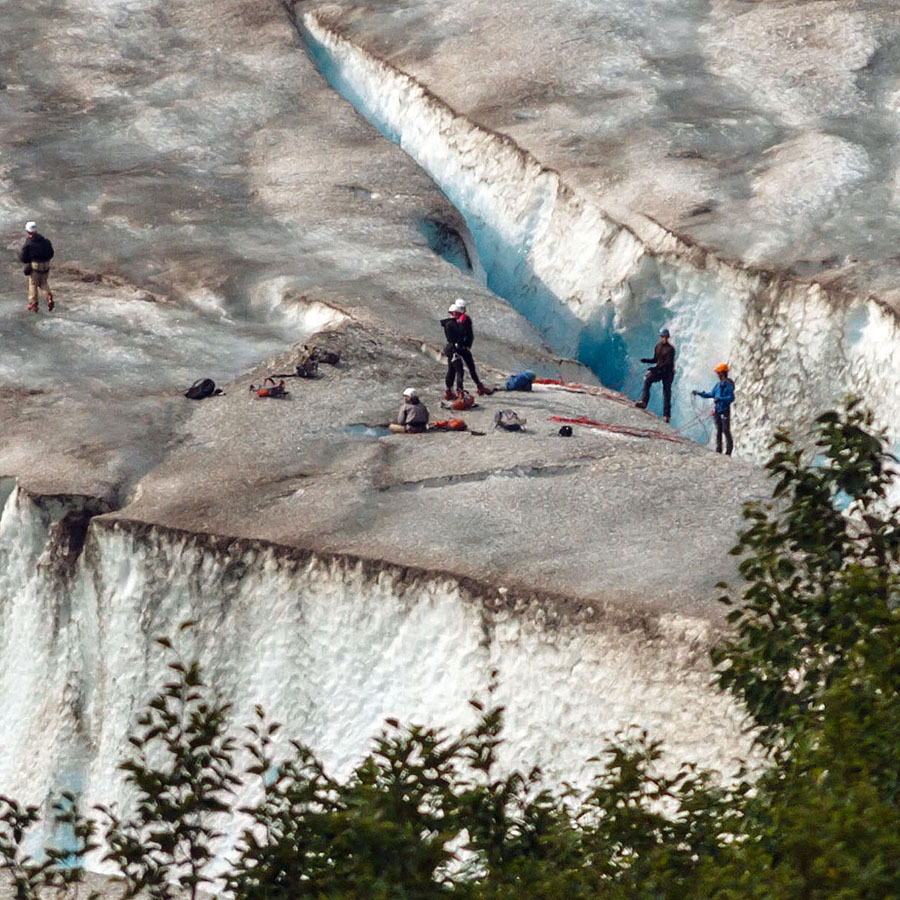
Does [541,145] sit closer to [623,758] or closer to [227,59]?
[227,59]

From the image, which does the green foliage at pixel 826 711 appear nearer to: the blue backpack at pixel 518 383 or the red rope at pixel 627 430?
the red rope at pixel 627 430

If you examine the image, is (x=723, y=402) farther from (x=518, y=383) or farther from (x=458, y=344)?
(x=458, y=344)

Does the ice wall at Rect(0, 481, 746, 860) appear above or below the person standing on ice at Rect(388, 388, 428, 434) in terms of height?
below

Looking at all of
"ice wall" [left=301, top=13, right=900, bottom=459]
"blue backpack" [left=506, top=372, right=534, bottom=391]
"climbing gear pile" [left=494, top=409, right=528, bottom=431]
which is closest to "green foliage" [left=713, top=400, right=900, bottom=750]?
"climbing gear pile" [left=494, top=409, right=528, bottom=431]

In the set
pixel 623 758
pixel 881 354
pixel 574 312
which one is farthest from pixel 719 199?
pixel 623 758

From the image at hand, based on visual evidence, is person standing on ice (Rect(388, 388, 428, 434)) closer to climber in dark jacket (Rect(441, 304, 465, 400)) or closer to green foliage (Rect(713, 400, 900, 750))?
climber in dark jacket (Rect(441, 304, 465, 400))
